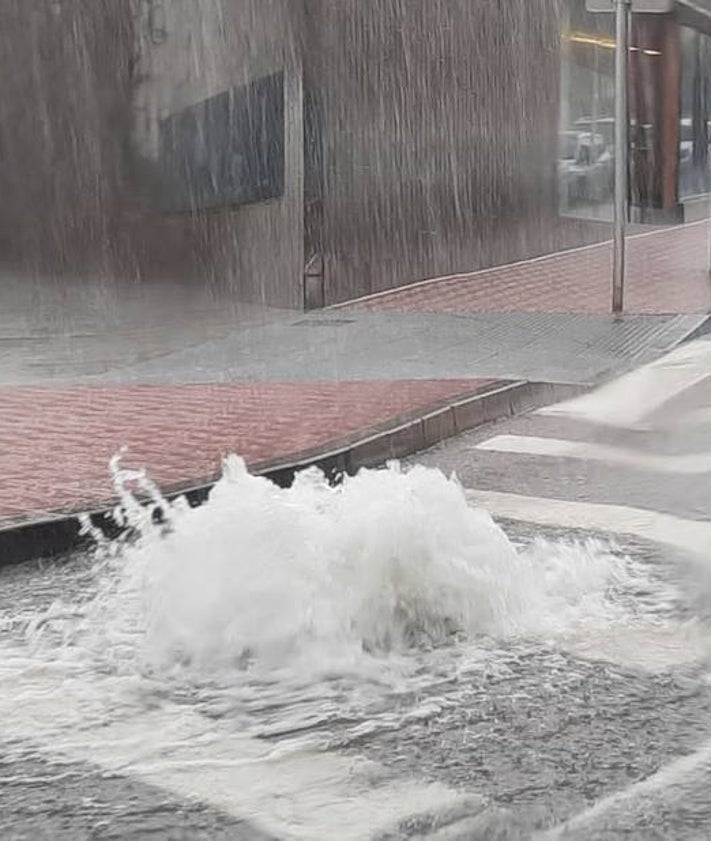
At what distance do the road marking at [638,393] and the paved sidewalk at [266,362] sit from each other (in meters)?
0.29

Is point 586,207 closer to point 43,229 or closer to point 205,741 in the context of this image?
point 43,229

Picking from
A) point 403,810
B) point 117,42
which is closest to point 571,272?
point 117,42

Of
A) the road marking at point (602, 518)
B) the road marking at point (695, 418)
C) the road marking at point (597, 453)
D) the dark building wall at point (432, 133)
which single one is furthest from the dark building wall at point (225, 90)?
the road marking at point (602, 518)

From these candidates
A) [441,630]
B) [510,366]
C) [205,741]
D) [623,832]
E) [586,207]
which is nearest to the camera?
[623,832]

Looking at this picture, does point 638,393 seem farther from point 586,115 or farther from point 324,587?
point 586,115

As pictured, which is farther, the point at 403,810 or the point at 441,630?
the point at 441,630

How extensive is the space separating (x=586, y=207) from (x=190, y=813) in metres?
20.8

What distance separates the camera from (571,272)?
1970 cm

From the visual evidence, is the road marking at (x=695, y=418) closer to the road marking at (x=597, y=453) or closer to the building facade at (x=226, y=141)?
the road marking at (x=597, y=453)

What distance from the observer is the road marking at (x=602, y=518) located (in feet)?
21.8

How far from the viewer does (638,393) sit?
36.0ft

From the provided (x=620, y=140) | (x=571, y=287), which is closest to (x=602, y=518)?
(x=620, y=140)

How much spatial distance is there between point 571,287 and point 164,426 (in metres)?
9.31

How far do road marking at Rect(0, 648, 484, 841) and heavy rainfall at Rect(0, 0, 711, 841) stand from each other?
1cm
